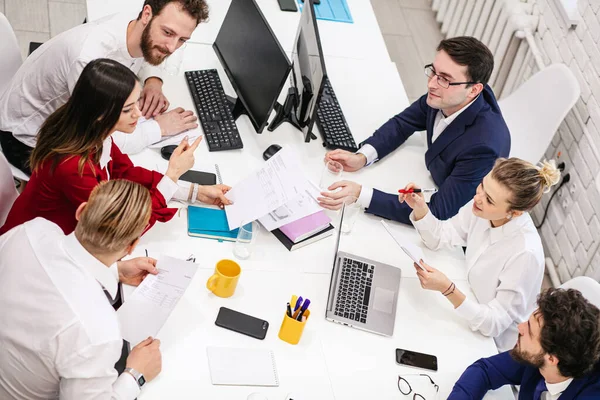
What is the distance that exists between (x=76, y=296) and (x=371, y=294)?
1.06 meters

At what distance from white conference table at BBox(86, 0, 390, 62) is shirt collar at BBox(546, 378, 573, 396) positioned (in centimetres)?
192

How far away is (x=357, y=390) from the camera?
2.17 m

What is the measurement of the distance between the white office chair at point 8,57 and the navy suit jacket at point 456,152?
1.39 m

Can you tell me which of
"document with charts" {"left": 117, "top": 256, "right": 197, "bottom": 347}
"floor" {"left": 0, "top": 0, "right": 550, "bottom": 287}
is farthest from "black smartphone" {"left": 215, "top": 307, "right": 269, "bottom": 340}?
"floor" {"left": 0, "top": 0, "right": 550, "bottom": 287}

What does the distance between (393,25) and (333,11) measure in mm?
1477

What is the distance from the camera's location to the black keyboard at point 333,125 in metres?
3.00

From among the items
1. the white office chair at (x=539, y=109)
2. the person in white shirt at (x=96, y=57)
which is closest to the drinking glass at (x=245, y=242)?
the person in white shirt at (x=96, y=57)

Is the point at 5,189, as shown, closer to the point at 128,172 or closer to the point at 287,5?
the point at 128,172

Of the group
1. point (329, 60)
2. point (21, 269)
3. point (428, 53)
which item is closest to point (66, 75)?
point (21, 269)

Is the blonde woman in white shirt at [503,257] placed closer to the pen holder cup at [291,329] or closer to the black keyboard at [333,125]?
the pen holder cup at [291,329]

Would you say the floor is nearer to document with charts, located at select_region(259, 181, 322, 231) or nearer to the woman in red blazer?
document with charts, located at select_region(259, 181, 322, 231)

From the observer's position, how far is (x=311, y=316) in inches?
91.7

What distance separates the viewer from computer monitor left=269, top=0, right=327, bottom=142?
2.64 meters

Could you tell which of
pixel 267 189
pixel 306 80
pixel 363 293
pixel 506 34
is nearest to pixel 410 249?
pixel 363 293
